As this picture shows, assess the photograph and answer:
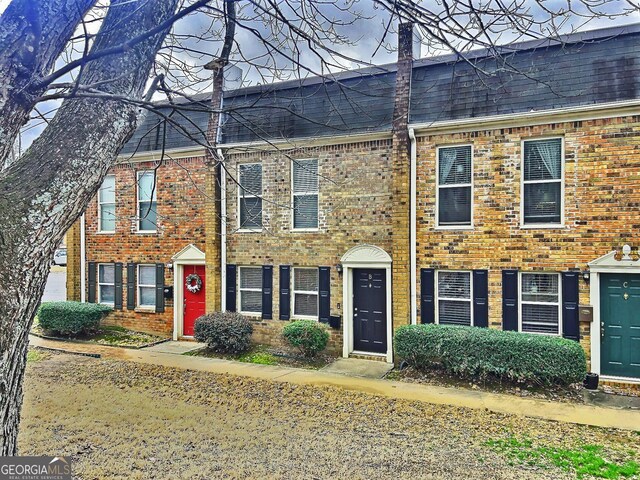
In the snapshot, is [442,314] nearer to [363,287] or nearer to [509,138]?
[363,287]

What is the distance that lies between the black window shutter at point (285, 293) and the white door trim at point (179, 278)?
9.19ft

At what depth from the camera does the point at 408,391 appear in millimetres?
8992

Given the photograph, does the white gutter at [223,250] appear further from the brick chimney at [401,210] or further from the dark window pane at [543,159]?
the dark window pane at [543,159]

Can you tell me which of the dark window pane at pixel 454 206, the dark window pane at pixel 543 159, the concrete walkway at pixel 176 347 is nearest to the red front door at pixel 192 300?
the concrete walkway at pixel 176 347

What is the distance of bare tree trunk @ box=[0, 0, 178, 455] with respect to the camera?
2617 mm

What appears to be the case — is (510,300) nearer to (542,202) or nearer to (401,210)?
(542,202)

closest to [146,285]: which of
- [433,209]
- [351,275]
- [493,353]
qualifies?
[351,275]

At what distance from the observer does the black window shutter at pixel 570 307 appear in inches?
377

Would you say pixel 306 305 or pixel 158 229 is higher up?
pixel 158 229

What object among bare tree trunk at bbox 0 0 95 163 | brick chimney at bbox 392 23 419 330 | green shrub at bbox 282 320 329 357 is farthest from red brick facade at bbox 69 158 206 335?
bare tree trunk at bbox 0 0 95 163

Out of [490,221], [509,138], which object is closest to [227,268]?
[490,221]

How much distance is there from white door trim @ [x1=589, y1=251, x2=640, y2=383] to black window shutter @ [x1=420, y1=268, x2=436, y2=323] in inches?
123

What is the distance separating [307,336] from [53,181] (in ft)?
29.6

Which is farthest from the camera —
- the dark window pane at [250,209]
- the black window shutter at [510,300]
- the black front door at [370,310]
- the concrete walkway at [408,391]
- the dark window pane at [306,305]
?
the dark window pane at [250,209]
